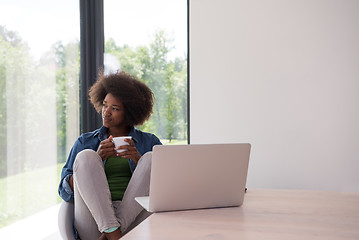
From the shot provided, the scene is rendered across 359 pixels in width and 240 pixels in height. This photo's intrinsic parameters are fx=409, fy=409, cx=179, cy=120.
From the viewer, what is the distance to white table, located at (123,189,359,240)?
110cm

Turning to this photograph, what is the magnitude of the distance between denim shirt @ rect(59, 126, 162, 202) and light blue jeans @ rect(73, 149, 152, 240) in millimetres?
136

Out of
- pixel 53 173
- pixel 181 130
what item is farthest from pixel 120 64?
pixel 53 173

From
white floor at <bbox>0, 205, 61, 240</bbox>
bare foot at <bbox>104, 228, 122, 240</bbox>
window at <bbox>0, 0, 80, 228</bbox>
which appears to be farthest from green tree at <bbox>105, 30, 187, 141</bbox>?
bare foot at <bbox>104, 228, 122, 240</bbox>

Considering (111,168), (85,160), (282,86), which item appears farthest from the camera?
(282,86)

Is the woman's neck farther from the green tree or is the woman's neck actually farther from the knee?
the green tree

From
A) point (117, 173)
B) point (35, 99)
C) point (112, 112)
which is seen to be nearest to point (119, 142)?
point (117, 173)

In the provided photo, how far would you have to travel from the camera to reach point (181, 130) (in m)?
3.27

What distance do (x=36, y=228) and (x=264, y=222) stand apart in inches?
71.2

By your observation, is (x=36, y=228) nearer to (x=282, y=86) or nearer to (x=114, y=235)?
(x=114, y=235)

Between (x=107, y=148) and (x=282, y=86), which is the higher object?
(x=282, y=86)

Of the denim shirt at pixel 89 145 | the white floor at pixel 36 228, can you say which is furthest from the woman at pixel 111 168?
the white floor at pixel 36 228

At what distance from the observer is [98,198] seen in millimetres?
1692

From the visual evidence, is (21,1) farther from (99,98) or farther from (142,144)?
(142,144)

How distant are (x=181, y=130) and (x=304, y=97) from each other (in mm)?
983
